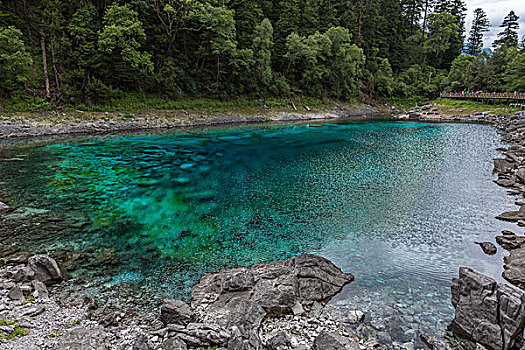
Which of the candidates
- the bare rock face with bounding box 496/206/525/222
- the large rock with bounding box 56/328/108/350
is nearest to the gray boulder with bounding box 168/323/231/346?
the large rock with bounding box 56/328/108/350

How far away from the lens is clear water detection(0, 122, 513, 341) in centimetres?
844

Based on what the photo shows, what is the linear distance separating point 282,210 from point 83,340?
9.07 m

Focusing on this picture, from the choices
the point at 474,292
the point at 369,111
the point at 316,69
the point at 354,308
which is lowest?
the point at 354,308

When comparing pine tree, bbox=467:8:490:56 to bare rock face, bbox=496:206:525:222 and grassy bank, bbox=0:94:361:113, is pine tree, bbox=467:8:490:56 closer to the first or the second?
grassy bank, bbox=0:94:361:113

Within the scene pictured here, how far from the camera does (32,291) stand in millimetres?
7105

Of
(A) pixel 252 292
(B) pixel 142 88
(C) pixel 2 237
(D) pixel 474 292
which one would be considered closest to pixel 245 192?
(A) pixel 252 292

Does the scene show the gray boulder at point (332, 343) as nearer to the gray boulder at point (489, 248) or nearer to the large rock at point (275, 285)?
the large rock at point (275, 285)

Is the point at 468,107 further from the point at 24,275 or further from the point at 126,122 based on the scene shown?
the point at 24,275

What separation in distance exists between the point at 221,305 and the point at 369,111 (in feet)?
219

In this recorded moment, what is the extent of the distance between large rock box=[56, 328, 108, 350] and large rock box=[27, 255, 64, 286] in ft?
8.12

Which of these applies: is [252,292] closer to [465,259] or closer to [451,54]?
[465,259]

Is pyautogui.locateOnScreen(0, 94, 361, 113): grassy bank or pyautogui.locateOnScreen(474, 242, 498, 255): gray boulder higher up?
pyautogui.locateOnScreen(0, 94, 361, 113): grassy bank

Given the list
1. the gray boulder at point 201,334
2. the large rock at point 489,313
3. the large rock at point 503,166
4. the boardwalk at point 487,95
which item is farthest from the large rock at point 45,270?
the boardwalk at point 487,95

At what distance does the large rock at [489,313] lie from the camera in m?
5.73
